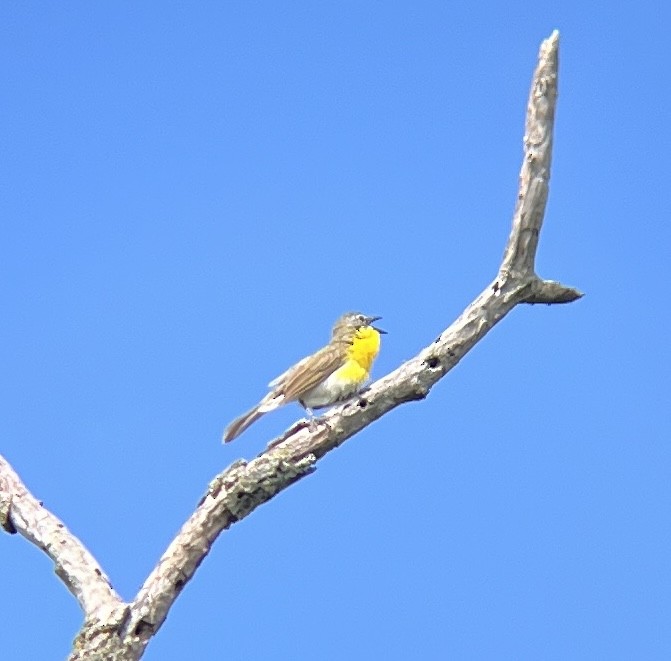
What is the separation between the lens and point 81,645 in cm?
692

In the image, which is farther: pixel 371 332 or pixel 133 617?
pixel 371 332

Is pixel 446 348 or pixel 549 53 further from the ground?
pixel 549 53

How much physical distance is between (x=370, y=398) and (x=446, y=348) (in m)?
0.56

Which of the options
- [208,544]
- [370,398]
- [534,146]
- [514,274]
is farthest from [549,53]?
[208,544]

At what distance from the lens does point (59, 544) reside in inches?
290

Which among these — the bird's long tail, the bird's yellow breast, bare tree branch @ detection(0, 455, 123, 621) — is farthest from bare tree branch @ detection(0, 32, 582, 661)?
the bird's yellow breast

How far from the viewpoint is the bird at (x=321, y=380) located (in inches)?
324

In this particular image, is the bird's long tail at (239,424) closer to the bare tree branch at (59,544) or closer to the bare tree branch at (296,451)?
the bare tree branch at (296,451)

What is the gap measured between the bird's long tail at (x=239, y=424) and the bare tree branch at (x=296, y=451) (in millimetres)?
750

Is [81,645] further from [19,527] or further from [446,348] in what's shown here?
[446,348]

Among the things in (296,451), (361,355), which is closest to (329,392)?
(361,355)

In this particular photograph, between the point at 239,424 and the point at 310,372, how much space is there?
24.7 inches

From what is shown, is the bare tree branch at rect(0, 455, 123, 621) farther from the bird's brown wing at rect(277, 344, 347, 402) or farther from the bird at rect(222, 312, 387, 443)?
the bird's brown wing at rect(277, 344, 347, 402)

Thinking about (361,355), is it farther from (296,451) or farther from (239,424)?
(296,451)
